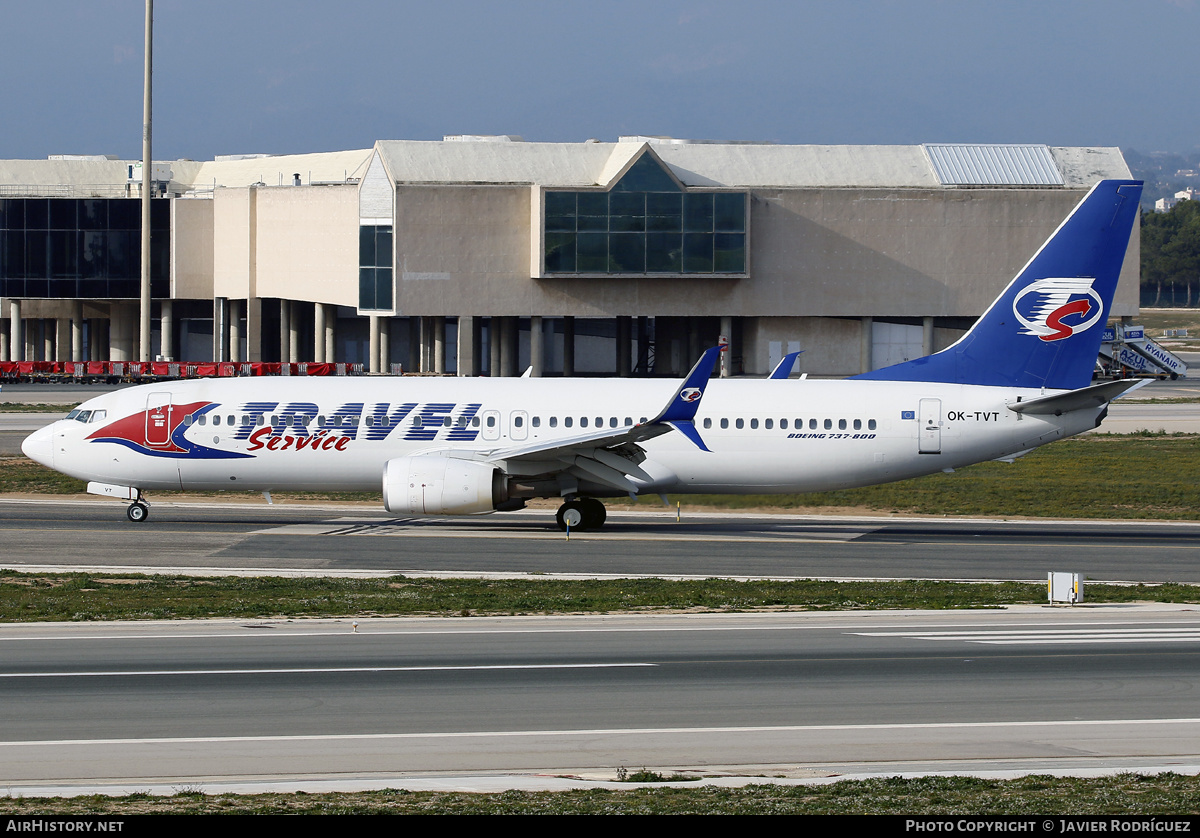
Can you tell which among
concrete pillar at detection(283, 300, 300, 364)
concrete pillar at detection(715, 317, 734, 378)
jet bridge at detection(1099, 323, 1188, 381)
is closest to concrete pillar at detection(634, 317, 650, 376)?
concrete pillar at detection(715, 317, 734, 378)

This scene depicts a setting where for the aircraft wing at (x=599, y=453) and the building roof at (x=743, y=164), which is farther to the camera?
the building roof at (x=743, y=164)

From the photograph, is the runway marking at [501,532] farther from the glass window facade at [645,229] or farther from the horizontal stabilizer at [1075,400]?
the glass window facade at [645,229]

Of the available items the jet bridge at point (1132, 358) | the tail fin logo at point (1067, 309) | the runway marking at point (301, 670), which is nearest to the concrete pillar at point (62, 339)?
the jet bridge at point (1132, 358)

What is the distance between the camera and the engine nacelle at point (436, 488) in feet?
110

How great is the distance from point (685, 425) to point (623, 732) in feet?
65.1

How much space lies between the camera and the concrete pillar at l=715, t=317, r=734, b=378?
292ft

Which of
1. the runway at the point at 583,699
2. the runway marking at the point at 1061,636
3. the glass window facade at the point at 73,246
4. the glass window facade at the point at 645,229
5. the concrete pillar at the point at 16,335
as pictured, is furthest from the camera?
the concrete pillar at the point at 16,335

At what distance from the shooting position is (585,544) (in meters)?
33.6

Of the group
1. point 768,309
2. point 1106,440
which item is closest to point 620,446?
point 1106,440

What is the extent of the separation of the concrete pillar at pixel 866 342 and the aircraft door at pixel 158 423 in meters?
60.0

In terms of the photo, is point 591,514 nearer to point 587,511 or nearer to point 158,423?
point 587,511
